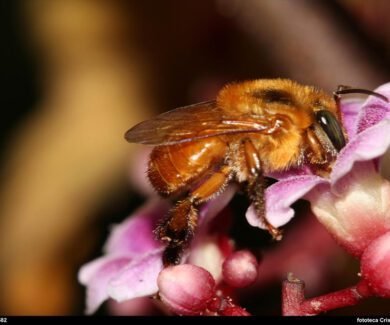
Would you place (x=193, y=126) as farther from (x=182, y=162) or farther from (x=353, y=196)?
(x=353, y=196)

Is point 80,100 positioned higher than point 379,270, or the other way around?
point 80,100

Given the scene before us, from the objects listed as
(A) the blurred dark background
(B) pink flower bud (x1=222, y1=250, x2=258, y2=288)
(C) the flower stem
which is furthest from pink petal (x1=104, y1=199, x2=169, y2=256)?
(A) the blurred dark background

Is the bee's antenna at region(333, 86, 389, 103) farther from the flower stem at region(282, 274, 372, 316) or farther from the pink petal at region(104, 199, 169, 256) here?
the pink petal at region(104, 199, 169, 256)

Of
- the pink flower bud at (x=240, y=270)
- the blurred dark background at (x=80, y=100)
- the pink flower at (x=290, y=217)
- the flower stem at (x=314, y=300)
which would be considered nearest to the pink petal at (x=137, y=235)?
the pink flower at (x=290, y=217)

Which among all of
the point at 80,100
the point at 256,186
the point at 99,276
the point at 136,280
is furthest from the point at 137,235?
the point at 80,100

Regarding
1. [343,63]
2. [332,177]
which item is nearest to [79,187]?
[343,63]

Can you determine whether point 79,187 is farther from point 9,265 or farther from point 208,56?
point 208,56

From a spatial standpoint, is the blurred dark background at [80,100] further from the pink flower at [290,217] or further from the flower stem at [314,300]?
the flower stem at [314,300]
